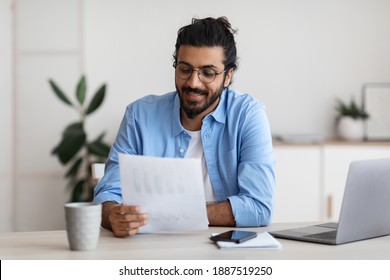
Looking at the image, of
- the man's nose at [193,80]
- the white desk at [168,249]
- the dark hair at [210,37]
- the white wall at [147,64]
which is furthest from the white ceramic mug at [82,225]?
the white wall at [147,64]

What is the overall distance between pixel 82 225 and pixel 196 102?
3.07 ft

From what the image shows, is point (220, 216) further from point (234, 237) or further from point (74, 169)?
point (74, 169)

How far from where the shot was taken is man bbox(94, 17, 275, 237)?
8.09 feet

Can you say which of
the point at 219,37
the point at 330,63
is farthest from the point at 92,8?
the point at 219,37

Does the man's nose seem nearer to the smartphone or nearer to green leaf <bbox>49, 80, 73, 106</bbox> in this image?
the smartphone

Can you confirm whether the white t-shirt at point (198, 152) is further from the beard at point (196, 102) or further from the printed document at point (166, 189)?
the printed document at point (166, 189)

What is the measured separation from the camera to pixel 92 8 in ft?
16.6

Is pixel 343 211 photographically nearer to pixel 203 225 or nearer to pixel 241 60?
pixel 203 225

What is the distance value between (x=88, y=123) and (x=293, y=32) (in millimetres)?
1749

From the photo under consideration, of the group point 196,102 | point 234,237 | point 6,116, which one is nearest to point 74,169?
point 6,116

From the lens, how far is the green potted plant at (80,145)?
477 cm

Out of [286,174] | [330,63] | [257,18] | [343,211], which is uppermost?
[257,18]

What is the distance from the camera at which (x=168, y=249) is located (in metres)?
1.81

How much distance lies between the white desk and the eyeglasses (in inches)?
27.2
